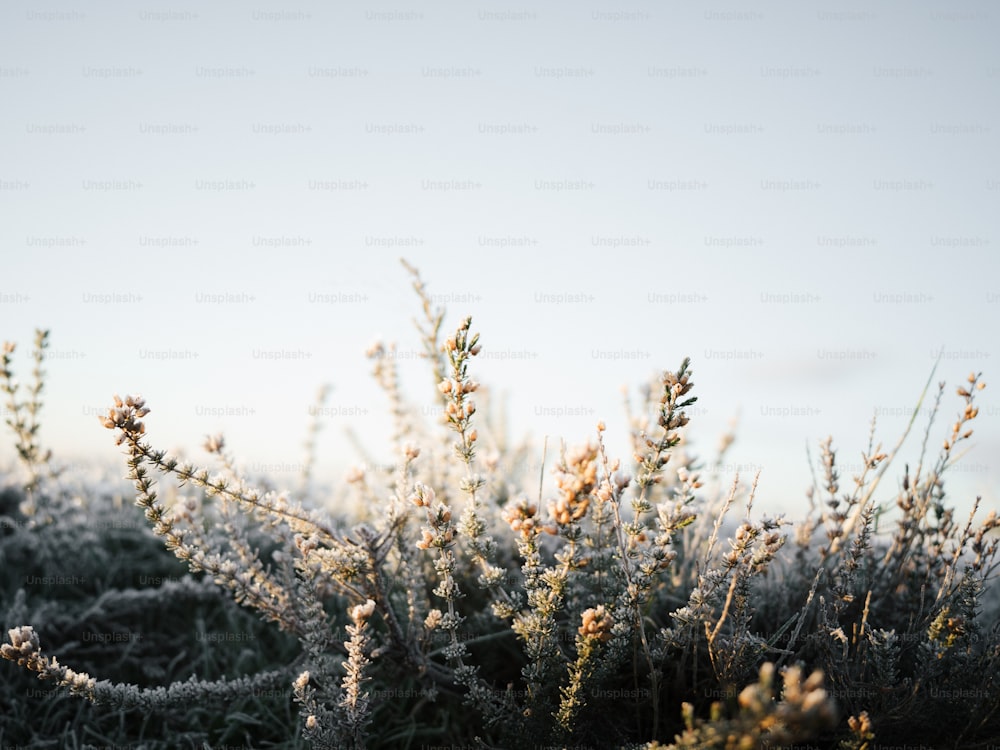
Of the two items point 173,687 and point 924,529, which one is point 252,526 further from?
point 924,529

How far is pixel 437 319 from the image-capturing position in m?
2.89

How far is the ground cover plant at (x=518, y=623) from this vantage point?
1.88m

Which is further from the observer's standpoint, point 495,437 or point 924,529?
point 495,437

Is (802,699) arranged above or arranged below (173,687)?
above

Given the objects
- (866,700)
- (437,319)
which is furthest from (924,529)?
(437,319)

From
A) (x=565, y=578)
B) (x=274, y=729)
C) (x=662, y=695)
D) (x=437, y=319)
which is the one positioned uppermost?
(x=437, y=319)

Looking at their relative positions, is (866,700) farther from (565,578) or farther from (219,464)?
(219,464)

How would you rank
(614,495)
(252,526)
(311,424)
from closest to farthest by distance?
(614,495) < (252,526) < (311,424)

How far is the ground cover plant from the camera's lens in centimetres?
188

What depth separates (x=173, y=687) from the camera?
2227mm

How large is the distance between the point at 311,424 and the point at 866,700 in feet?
14.4

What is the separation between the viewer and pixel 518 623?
1.91 m

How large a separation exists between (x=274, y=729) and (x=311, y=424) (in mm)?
2942

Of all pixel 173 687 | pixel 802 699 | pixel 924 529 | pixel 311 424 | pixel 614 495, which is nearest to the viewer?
pixel 802 699
